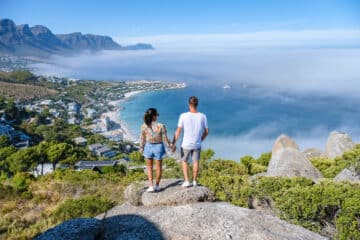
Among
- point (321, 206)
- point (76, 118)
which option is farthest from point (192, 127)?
point (76, 118)

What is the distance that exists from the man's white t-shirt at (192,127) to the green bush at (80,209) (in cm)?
300

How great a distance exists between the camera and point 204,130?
6.44 metres

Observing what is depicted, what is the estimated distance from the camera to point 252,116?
83125mm

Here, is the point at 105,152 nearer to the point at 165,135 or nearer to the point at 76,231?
the point at 165,135

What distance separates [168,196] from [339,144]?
18129 mm

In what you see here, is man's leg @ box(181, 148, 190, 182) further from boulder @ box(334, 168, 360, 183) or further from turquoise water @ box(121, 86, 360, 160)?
turquoise water @ box(121, 86, 360, 160)

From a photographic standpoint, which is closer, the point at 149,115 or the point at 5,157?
the point at 149,115

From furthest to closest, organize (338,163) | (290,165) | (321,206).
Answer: (338,163) < (290,165) < (321,206)

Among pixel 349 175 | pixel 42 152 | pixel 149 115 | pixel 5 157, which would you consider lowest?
pixel 5 157

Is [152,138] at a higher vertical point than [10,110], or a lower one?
higher

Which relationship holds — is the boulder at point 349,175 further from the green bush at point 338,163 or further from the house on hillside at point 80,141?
the house on hillside at point 80,141

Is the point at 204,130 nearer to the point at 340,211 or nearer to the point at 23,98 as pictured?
the point at 340,211

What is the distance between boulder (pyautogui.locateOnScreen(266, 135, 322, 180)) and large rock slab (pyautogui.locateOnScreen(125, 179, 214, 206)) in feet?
30.5

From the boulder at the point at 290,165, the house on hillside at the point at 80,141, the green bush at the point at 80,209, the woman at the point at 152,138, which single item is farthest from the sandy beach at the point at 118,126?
the woman at the point at 152,138
